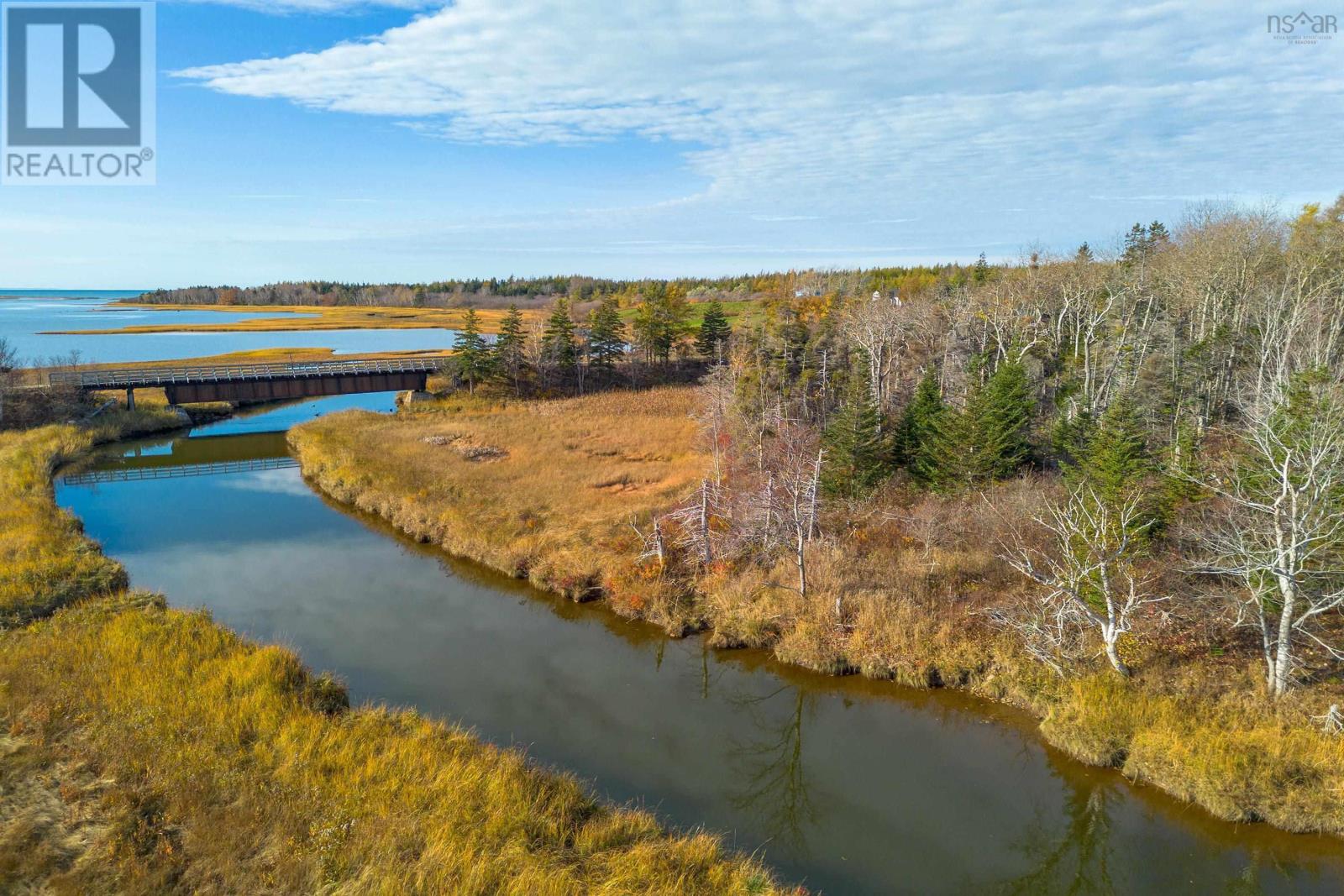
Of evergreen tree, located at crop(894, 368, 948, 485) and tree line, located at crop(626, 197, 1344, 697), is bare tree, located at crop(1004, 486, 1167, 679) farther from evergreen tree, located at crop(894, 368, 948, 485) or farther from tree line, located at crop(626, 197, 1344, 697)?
evergreen tree, located at crop(894, 368, 948, 485)

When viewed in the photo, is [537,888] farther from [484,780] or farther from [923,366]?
[923,366]

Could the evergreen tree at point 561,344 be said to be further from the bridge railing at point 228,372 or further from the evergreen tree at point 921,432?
the evergreen tree at point 921,432

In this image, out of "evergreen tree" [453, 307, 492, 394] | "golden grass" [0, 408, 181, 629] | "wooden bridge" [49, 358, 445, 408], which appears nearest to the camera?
"golden grass" [0, 408, 181, 629]

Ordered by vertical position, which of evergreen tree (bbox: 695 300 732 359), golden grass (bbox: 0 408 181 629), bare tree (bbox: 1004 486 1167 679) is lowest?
golden grass (bbox: 0 408 181 629)

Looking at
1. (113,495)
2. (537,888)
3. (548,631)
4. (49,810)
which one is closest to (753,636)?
(548,631)

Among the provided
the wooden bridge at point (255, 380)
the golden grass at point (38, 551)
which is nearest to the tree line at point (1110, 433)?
the golden grass at point (38, 551)

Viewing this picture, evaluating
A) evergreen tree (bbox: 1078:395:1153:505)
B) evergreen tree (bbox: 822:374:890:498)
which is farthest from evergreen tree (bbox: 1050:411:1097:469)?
evergreen tree (bbox: 822:374:890:498)

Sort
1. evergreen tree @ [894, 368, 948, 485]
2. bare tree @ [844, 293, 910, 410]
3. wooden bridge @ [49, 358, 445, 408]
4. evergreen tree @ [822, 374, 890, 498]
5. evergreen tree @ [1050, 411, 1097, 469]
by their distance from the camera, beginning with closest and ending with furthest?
evergreen tree @ [1050, 411, 1097, 469], evergreen tree @ [822, 374, 890, 498], evergreen tree @ [894, 368, 948, 485], bare tree @ [844, 293, 910, 410], wooden bridge @ [49, 358, 445, 408]
